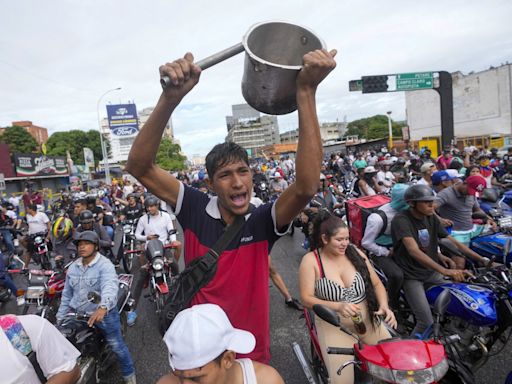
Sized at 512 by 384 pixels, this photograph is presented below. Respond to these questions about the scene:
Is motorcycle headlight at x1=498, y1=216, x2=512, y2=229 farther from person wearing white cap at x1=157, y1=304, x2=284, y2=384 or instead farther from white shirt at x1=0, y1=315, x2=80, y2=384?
white shirt at x1=0, y1=315, x2=80, y2=384

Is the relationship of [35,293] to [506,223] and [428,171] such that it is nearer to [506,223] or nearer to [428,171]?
[506,223]

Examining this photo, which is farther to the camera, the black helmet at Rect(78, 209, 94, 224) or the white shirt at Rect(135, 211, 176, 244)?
the white shirt at Rect(135, 211, 176, 244)

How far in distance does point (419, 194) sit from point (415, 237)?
17.3 inches

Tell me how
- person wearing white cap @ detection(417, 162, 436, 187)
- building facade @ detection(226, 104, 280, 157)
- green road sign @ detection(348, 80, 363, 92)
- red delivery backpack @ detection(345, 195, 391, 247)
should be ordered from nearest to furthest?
1. red delivery backpack @ detection(345, 195, 391, 247)
2. person wearing white cap @ detection(417, 162, 436, 187)
3. green road sign @ detection(348, 80, 363, 92)
4. building facade @ detection(226, 104, 280, 157)

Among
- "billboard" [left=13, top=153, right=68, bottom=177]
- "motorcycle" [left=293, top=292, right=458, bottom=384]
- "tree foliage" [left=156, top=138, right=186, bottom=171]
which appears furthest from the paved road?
"tree foliage" [left=156, top=138, right=186, bottom=171]

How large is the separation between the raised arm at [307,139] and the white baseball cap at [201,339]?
552 mm

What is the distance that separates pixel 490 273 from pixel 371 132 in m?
90.7

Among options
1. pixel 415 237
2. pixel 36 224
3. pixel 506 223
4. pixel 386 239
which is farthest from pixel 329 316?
pixel 36 224

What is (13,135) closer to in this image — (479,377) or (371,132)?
(479,377)

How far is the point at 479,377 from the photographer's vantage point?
318cm

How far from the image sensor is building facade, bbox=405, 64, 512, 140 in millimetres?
32969

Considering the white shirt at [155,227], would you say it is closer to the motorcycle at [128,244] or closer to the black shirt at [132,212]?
the motorcycle at [128,244]

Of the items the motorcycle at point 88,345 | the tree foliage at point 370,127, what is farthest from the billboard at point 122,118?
the tree foliage at point 370,127

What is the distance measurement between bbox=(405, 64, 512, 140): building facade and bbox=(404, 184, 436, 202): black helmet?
37541 mm
